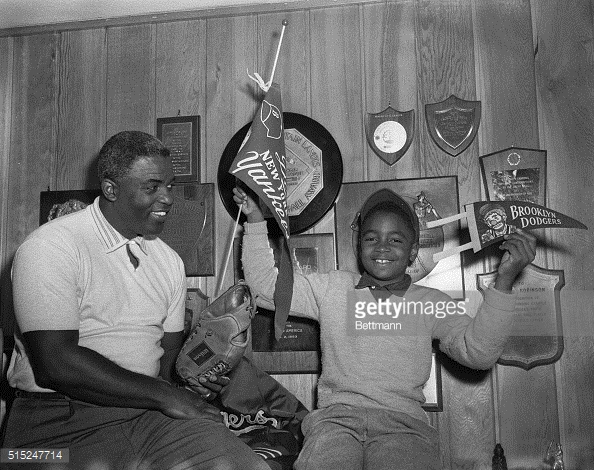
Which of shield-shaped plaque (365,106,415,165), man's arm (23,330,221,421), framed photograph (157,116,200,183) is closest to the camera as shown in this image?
man's arm (23,330,221,421)

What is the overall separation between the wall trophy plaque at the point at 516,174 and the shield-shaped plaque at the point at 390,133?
0.25 m

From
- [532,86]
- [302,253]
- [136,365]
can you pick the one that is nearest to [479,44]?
[532,86]

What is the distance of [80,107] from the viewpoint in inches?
87.4

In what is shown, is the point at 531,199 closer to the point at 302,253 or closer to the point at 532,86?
the point at 532,86

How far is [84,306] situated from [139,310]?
13 centimetres

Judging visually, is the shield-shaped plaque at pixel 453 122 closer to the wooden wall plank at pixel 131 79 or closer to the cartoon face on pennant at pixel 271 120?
the cartoon face on pennant at pixel 271 120

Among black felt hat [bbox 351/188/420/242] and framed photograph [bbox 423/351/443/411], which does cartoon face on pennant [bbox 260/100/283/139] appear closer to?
black felt hat [bbox 351/188/420/242]

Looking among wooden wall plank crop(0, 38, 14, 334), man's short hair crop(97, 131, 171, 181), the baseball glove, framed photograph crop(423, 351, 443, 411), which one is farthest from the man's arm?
wooden wall plank crop(0, 38, 14, 334)

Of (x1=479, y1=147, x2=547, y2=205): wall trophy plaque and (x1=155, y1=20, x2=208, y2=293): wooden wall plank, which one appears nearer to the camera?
(x1=479, y1=147, x2=547, y2=205): wall trophy plaque

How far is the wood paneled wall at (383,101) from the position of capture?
1865 millimetres

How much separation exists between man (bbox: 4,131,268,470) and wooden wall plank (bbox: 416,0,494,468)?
0.74 metres

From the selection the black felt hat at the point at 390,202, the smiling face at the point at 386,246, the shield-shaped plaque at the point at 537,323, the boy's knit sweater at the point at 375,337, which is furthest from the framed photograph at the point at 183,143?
the shield-shaped plaque at the point at 537,323

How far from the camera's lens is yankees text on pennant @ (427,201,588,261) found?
5.52 ft

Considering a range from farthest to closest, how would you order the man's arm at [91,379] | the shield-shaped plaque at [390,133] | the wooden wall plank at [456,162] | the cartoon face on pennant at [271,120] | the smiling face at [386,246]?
the shield-shaped plaque at [390,133] < the wooden wall plank at [456,162] < the cartoon face on pennant at [271,120] < the smiling face at [386,246] < the man's arm at [91,379]
